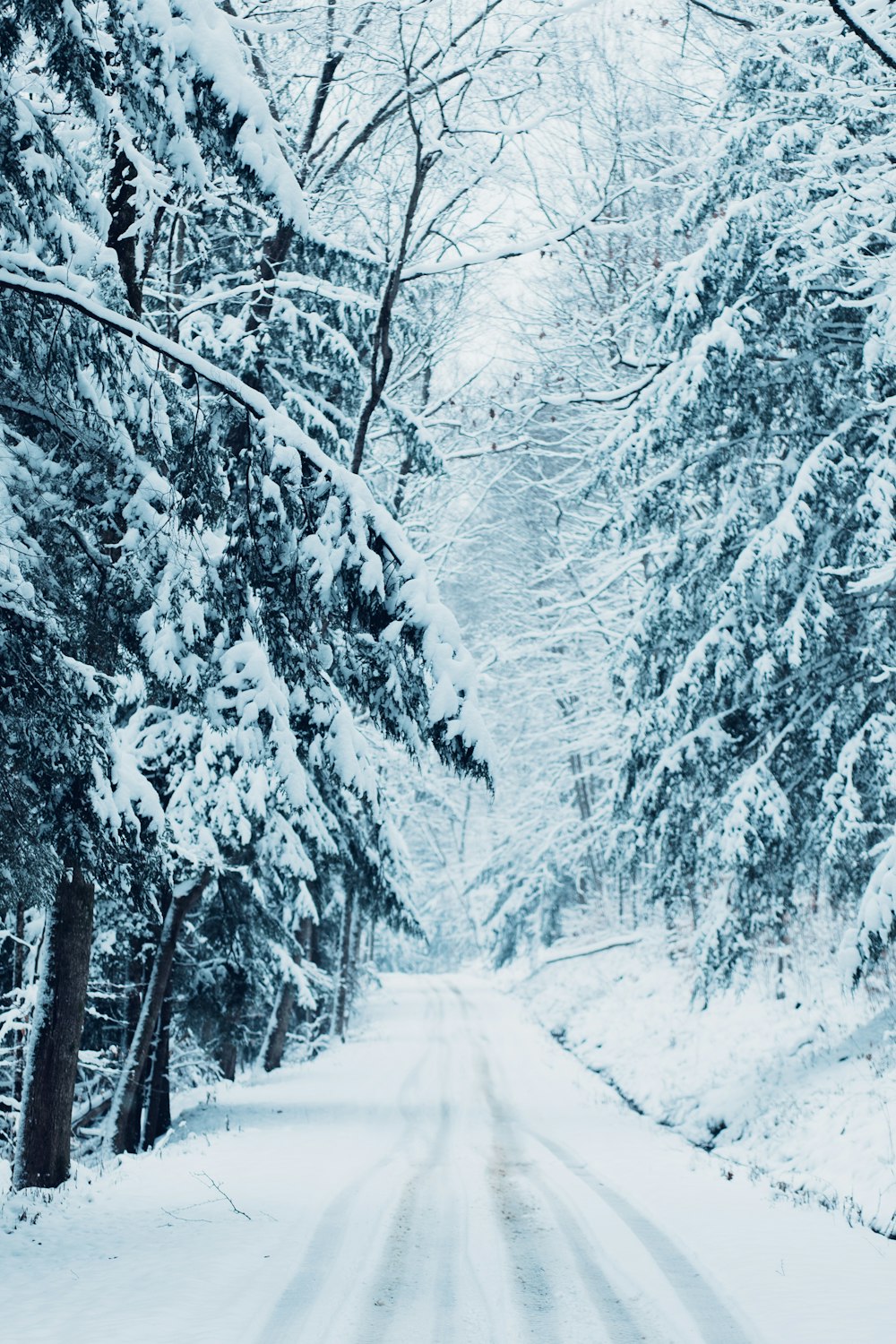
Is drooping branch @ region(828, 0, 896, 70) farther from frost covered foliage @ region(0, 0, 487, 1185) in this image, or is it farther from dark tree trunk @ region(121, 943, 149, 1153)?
dark tree trunk @ region(121, 943, 149, 1153)

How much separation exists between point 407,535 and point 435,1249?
813cm

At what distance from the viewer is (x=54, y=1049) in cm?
724

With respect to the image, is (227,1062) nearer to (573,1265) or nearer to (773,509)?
(573,1265)

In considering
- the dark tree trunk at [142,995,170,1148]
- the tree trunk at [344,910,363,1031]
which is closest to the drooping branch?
the dark tree trunk at [142,995,170,1148]

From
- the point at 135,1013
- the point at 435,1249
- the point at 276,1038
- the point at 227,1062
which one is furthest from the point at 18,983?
the point at 276,1038

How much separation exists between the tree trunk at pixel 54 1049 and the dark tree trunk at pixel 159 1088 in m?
5.10

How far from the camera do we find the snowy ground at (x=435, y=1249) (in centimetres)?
485

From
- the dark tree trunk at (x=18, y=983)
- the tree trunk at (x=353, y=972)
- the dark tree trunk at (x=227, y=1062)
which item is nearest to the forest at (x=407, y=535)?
the dark tree trunk at (x=18, y=983)

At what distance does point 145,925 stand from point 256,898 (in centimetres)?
138

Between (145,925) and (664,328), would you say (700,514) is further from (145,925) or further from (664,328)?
(145,925)

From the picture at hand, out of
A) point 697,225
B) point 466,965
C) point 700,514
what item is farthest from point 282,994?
point 466,965

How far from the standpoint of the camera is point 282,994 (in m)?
18.2

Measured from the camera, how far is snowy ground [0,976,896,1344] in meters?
4.85

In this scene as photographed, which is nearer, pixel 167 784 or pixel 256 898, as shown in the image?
pixel 167 784
